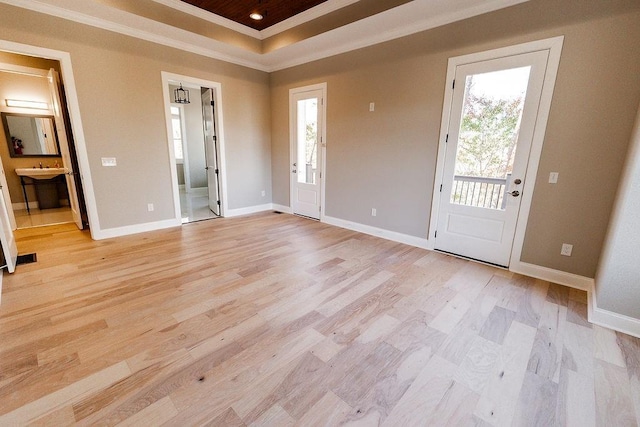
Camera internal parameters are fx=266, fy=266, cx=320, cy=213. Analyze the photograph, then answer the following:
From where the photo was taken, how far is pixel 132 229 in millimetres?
4277

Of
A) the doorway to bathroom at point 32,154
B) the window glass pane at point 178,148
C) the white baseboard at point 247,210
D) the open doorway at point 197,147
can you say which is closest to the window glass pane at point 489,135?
the white baseboard at point 247,210

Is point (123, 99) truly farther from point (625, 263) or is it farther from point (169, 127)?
point (625, 263)

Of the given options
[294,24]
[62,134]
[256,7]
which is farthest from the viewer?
[62,134]

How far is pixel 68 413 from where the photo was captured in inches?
55.1

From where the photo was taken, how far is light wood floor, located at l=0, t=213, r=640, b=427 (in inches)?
57.4

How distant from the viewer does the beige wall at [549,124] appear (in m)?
2.44

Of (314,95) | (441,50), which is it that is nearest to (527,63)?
(441,50)

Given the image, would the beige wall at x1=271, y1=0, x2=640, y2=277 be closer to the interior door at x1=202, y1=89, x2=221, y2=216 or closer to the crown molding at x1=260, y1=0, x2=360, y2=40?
the crown molding at x1=260, y1=0, x2=360, y2=40

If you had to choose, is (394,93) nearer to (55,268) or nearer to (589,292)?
(589,292)

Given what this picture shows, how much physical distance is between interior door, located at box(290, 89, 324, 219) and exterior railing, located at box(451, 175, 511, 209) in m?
2.44

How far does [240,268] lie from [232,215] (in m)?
2.58

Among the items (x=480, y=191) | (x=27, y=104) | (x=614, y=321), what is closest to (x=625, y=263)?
(x=614, y=321)

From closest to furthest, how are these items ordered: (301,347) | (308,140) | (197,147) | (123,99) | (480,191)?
(301,347) → (480,191) → (123,99) → (308,140) → (197,147)

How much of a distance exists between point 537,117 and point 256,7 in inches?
151
